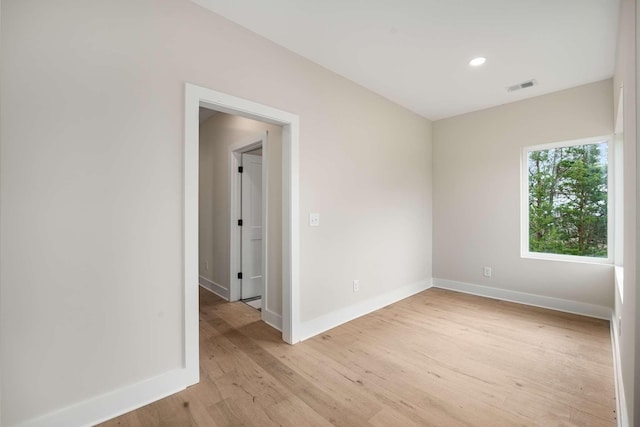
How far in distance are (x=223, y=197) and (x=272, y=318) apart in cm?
187

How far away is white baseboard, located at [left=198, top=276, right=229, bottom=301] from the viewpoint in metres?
3.86

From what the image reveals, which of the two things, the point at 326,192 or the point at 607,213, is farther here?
the point at 607,213

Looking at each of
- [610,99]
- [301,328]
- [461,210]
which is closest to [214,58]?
[301,328]

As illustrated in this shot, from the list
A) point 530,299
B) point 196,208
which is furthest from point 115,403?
point 530,299

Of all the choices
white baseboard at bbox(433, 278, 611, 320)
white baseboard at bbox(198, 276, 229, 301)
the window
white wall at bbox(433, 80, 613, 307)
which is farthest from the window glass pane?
white baseboard at bbox(198, 276, 229, 301)

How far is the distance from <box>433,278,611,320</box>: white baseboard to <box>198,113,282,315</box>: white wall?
281cm

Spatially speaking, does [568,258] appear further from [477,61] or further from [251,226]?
[251,226]

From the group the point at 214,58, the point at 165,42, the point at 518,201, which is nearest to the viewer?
the point at 165,42

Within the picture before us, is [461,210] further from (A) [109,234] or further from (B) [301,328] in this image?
(A) [109,234]

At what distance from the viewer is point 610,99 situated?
9.96 ft

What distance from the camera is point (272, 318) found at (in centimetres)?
297

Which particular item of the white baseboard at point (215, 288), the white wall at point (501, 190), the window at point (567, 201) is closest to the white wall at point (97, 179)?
the white baseboard at point (215, 288)

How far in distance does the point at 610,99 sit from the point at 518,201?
136 cm

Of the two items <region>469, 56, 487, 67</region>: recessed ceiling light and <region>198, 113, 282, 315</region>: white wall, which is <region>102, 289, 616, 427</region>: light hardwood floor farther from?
<region>469, 56, 487, 67</region>: recessed ceiling light
